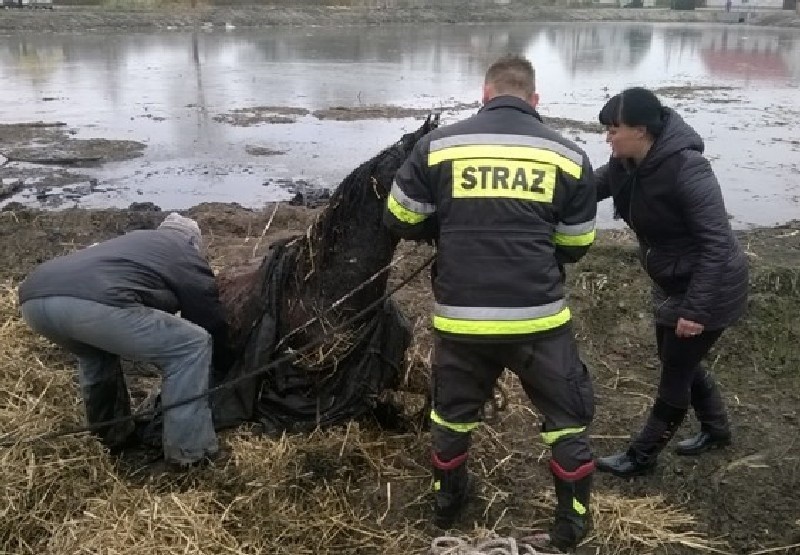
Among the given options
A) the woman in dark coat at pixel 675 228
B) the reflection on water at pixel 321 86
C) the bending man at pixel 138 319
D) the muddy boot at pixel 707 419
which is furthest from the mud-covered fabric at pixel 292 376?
the reflection on water at pixel 321 86

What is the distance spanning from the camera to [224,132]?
526 inches

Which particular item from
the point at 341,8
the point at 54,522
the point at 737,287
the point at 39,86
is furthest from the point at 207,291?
the point at 341,8

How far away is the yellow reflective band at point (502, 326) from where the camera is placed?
323cm

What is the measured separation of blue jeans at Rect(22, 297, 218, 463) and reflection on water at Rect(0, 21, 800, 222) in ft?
17.8

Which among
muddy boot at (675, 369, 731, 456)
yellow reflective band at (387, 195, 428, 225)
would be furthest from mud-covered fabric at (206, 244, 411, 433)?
muddy boot at (675, 369, 731, 456)

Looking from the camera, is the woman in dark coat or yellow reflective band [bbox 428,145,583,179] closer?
yellow reflective band [bbox 428,145,583,179]

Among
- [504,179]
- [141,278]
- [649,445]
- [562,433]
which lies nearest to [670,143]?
[504,179]

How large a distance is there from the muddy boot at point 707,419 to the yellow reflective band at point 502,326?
1425mm

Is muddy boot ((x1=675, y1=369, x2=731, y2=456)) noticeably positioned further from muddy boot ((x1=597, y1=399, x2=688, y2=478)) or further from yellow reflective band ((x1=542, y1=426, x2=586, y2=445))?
yellow reflective band ((x1=542, y1=426, x2=586, y2=445))

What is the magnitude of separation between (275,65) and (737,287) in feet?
66.8

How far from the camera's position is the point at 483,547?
3504 mm

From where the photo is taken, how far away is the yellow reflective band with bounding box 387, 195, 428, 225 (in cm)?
336

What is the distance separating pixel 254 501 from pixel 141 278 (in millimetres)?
1177

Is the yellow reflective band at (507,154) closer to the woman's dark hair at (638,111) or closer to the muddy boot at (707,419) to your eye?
the woman's dark hair at (638,111)
